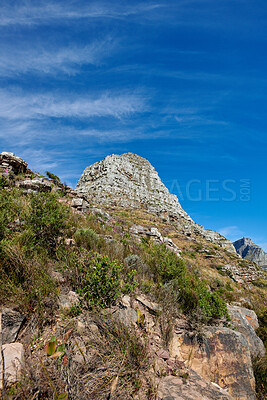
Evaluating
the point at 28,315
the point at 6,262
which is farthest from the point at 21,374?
the point at 6,262

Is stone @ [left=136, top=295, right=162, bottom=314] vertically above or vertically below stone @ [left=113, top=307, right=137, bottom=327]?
above

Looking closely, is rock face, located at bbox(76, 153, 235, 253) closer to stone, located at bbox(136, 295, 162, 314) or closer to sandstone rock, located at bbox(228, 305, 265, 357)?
sandstone rock, located at bbox(228, 305, 265, 357)

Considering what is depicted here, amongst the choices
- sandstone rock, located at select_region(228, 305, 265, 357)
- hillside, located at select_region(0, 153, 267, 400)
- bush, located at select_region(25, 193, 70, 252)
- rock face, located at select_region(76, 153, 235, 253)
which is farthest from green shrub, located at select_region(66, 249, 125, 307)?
rock face, located at select_region(76, 153, 235, 253)

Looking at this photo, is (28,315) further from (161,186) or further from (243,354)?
(161,186)

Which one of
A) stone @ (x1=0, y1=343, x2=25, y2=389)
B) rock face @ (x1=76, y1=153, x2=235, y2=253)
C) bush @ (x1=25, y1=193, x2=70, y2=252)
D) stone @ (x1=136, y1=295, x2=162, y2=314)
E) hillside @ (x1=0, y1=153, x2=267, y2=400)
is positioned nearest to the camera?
stone @ (x1=0, y1=343, x2=25, y2=389)

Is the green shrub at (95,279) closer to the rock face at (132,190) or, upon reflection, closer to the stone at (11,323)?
the stone at (11,323)

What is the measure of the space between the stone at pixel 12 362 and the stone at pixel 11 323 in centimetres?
22

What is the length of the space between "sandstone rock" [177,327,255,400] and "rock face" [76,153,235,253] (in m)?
52.7

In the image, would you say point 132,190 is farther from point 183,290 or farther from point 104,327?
point 104,327

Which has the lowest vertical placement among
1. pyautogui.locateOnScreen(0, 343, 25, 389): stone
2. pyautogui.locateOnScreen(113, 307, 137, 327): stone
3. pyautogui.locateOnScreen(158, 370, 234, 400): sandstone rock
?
pyautogui.locateOnScreen(158, 370, 234, 400): sandstone rock

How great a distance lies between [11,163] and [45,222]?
27.7 feet

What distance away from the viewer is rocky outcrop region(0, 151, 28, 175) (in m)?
10.9

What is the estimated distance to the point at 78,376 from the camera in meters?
2.28

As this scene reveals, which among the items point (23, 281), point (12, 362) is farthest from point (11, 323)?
point (23, 281)
